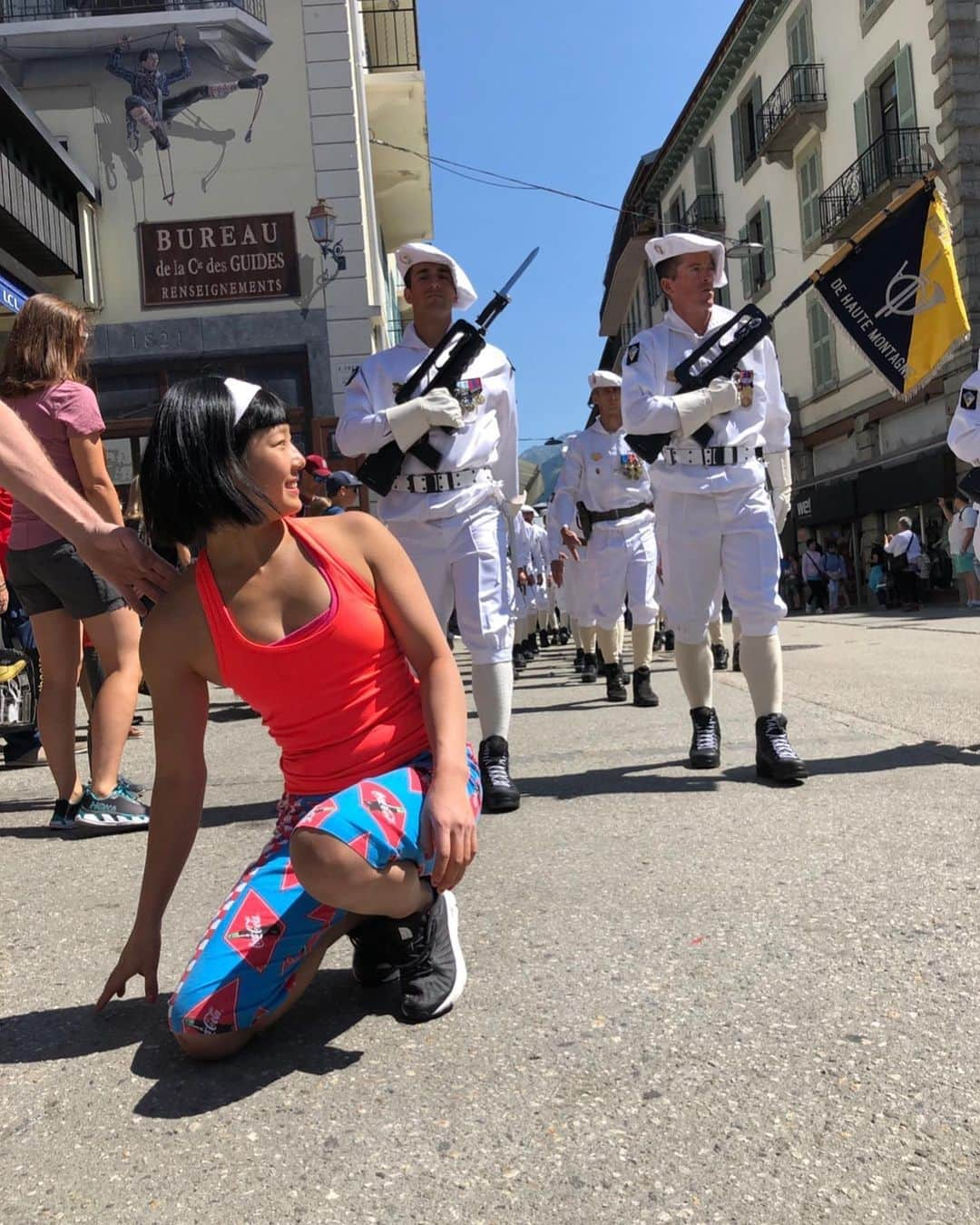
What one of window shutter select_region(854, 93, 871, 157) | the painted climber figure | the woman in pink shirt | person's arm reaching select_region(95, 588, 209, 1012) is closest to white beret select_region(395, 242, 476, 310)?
the woman in pink shirt

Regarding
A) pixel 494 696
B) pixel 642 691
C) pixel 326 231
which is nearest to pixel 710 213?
pixel 326 231

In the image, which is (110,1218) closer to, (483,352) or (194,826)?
(194,826)

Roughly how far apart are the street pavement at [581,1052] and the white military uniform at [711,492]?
46.6 inches

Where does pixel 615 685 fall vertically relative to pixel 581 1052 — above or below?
above

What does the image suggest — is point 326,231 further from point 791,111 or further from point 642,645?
point 791,111

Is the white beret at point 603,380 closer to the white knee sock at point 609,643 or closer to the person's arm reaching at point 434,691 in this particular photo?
the white knee sock at point 609,643

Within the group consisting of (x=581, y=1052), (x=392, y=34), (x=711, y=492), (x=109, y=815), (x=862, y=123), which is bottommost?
(x=581, y=1052)

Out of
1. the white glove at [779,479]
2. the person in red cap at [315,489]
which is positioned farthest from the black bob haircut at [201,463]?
the person in red cap at [315,489]

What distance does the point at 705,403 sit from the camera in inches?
186

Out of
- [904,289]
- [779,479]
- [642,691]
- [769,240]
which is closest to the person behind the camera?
[779,479]

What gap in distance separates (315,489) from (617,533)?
2177 millimetres

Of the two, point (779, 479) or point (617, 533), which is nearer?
point (779, 479)

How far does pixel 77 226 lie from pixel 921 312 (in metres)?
14.6

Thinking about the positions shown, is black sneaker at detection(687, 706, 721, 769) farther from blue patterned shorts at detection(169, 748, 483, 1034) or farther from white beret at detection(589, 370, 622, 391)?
white beret at detection(589, 370, 622, 391)
